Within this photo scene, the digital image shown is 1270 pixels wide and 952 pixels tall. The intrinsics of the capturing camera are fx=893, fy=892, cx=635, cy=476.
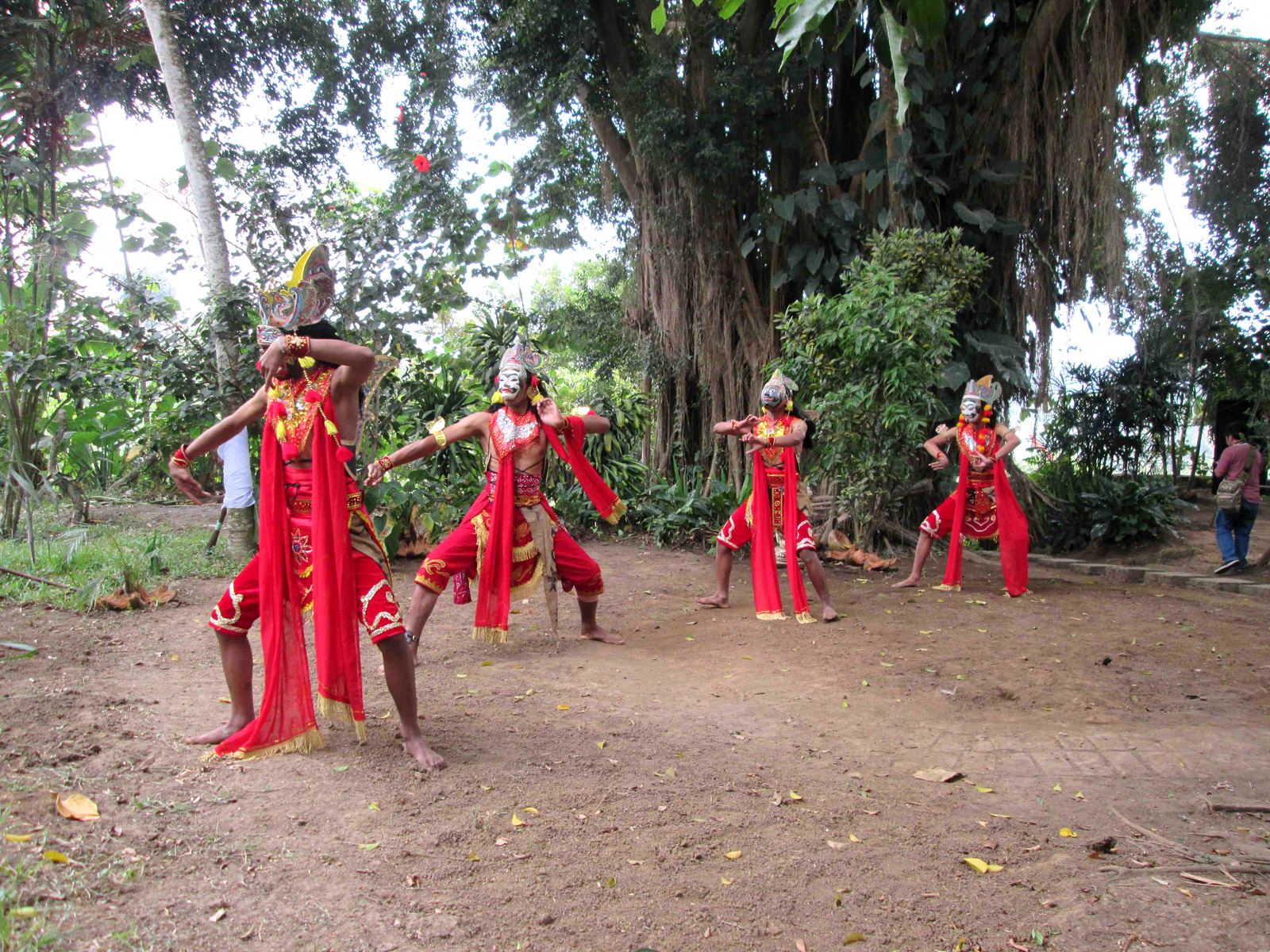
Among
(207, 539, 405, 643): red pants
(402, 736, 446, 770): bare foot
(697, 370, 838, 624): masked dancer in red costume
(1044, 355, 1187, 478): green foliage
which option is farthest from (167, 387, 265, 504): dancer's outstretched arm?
(1044, 355, 1187, 478): green foliage

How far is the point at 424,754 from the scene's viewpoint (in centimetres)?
344

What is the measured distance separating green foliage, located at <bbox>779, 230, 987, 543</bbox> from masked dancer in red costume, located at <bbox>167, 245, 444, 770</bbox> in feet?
17.3

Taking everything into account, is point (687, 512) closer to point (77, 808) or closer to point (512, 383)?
point (512, 383)

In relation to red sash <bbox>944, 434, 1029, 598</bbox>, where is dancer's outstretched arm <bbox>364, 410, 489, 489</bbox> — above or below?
above

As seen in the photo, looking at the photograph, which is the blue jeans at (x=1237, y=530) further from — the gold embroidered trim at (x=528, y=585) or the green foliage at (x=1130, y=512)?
the gold embroidered trim at (x=528, y=585)

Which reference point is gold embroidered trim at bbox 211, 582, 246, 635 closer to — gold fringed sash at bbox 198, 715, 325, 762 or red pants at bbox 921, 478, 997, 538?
gold fringed sash at bbox 198, 715, 325, 762

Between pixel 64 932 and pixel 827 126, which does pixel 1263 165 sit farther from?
pixel 64 932

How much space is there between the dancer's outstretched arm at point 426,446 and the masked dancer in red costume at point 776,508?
1953 mm

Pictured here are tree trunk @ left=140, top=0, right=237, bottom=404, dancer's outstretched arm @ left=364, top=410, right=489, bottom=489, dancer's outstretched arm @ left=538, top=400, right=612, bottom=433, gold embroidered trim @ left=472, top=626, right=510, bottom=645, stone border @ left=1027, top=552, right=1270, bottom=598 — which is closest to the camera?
dancer's outstretched arm @ left=364, top=410, right=489, bottom=489

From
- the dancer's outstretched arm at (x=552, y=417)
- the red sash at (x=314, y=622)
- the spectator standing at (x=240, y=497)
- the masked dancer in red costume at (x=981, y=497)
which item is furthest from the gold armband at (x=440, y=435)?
the masked dancer in red costume at (x=981, y=497)

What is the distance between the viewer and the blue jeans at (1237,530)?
8797 mm

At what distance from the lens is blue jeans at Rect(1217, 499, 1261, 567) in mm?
8797

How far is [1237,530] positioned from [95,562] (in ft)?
A: 33.6

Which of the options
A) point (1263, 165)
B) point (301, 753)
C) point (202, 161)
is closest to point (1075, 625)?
point (301, 753)
